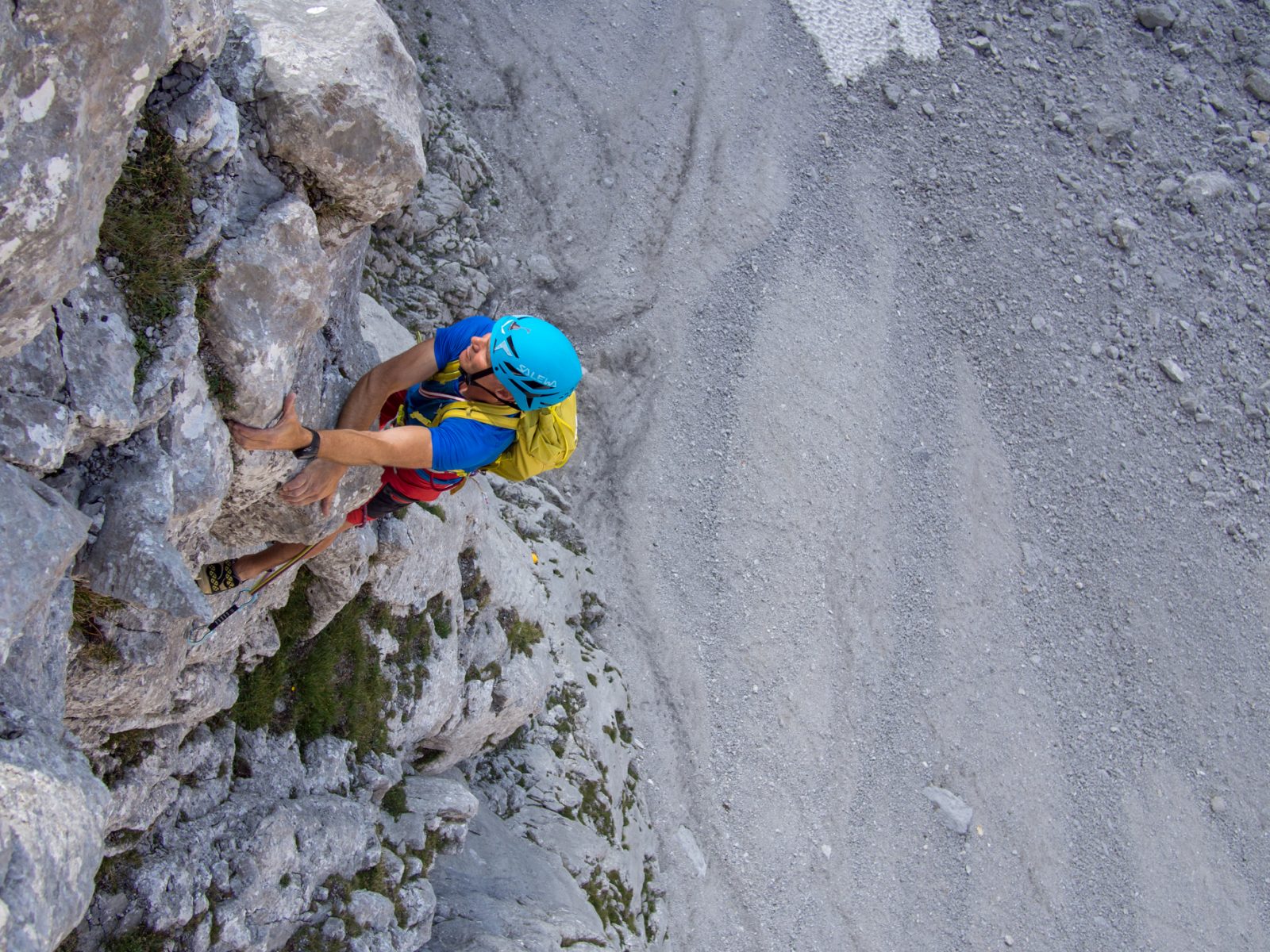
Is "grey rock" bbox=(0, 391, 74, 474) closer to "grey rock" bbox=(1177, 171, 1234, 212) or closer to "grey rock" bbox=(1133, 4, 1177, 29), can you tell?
"grey rock" bbox=(1177, 171, 1234, 212)

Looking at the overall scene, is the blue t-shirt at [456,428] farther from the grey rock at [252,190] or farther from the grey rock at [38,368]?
the grey rock at [38,368]

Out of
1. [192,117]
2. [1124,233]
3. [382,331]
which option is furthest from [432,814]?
[1124,233]

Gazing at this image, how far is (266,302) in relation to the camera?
7555 millimetres

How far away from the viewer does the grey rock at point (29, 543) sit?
17.7ft

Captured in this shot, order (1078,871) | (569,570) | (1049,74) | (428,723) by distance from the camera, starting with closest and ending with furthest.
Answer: (428,723)
(569,570)
(1078,871)
(1049,74)

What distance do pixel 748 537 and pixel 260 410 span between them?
14.5 m

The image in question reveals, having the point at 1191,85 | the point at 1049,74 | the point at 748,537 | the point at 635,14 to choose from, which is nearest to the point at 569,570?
the point at 748,537

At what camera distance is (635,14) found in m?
24.2

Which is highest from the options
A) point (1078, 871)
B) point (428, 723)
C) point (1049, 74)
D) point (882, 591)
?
point (1049, 74)

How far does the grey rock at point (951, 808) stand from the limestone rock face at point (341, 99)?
57.6ft

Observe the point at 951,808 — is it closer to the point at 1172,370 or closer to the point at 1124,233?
the point at 1172,370

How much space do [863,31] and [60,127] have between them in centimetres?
2523

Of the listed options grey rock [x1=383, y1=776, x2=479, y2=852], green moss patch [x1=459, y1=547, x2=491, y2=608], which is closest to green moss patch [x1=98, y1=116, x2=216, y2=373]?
grey rock [x1=383, y1=776, x2=479, y2=852]

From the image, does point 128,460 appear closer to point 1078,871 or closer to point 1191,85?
point 1078,871
